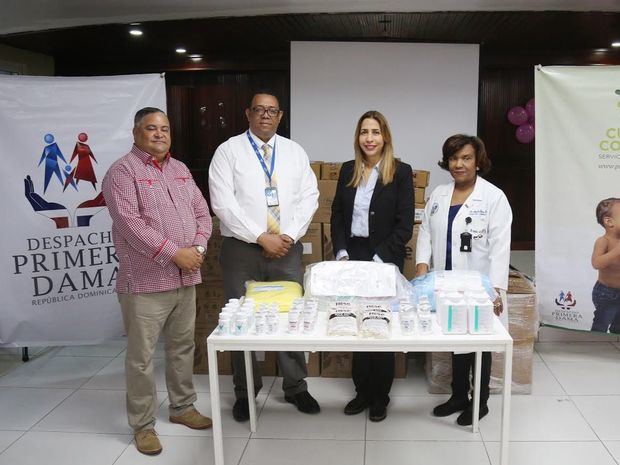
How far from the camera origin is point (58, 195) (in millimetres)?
3443

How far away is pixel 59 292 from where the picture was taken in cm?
351

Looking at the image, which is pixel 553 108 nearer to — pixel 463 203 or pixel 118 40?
pixel 463 203

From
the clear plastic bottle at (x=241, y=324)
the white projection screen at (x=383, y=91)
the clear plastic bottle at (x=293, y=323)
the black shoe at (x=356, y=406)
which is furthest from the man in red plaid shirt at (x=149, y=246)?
the white projection screen at (x=383, y=91)

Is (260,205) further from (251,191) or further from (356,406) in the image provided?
(356,406)

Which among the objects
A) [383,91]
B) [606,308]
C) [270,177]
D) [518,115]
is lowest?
[606,308]

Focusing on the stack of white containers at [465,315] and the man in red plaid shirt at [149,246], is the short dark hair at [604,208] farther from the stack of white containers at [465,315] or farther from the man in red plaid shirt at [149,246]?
the man in red plaid shirt at [149,246]

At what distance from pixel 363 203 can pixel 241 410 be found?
3.91 ft

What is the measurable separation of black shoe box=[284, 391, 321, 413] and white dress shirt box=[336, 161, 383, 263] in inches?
28.9

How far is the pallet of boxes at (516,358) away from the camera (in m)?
3.08

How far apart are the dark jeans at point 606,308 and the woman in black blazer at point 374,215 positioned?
152 cm

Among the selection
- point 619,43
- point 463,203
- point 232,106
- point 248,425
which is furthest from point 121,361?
point 619,43

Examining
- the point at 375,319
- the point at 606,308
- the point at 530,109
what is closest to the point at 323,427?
the point at 375,319

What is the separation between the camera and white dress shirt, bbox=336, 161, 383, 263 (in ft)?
9.24

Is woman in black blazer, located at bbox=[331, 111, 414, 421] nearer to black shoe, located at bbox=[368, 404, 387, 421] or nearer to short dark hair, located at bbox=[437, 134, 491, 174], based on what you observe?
black shoe, located at bbox=[368, 404, 387, 421]
